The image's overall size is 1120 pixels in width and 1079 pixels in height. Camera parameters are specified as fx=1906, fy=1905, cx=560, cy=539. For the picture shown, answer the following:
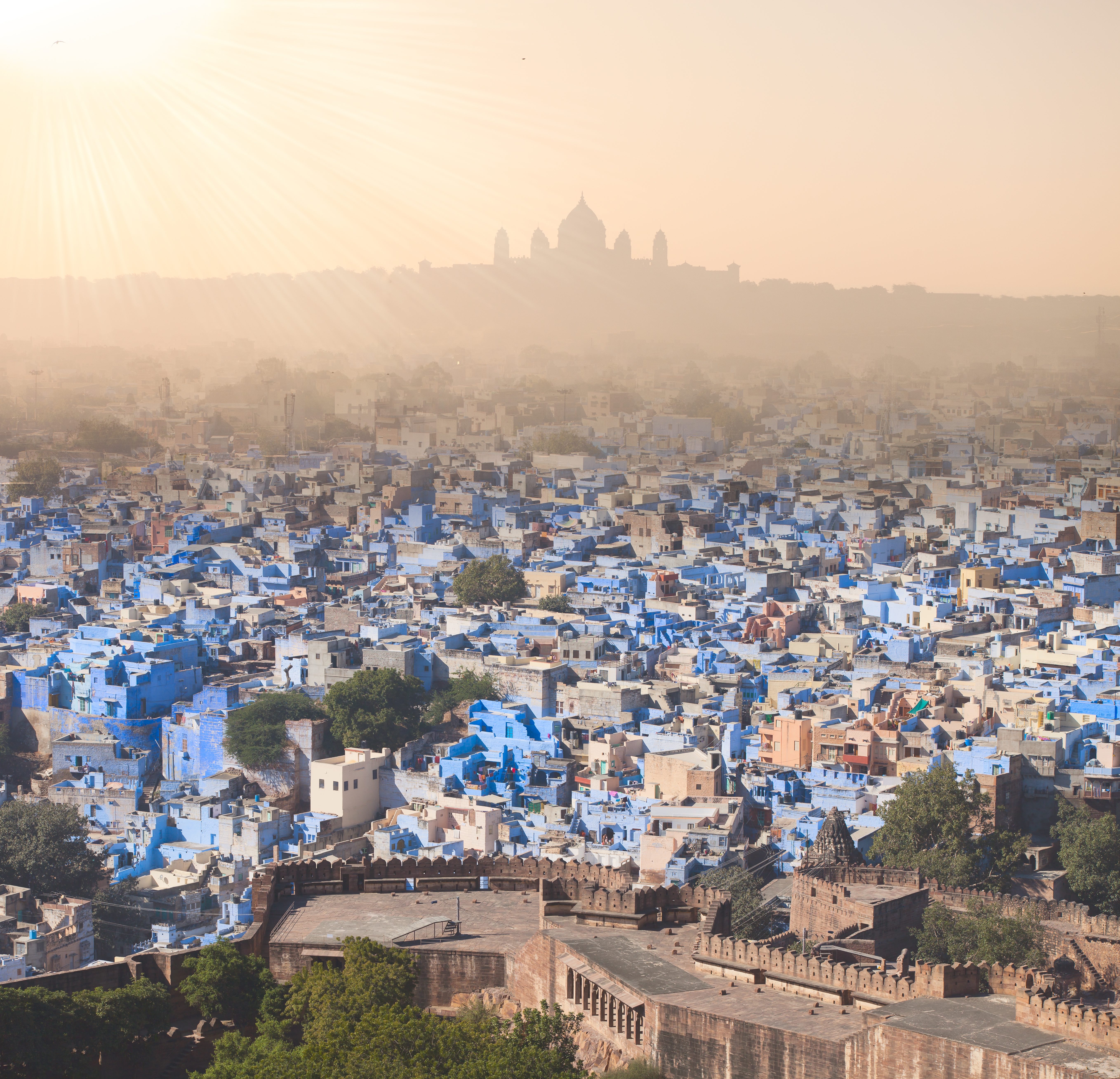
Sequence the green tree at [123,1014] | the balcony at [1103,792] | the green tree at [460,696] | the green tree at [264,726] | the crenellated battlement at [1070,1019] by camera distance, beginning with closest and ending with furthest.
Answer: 1. the crenellated battlement at [1070,1019]
2. the green tree at [123,1014]
3. the balcony at [1103,792]
4. the green tree at [264,726]
5. the green tree at [460,696]

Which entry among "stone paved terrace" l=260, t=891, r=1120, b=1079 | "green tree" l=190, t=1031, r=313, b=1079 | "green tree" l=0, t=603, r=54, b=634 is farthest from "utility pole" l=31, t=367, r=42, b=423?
"green tree" l=190, t=1031, r=313, b=1079

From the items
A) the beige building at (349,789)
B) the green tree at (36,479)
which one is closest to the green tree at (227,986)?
the beige building at (349,789)

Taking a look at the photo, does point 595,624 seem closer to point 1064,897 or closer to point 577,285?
point 1064,897

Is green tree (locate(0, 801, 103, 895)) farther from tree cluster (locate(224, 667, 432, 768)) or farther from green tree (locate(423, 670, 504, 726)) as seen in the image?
green tree (locate(423, 670, 504, 726))

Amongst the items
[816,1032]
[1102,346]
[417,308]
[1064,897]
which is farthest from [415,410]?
[816,1032]

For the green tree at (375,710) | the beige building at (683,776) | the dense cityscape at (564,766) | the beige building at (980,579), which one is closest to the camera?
the dense cityscape at (564,766)

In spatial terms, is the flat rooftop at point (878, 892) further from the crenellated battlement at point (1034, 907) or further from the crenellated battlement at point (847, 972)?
the crenellated battlement at point (847, 972)

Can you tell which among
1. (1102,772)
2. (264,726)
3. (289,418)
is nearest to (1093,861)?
(1102,772)
